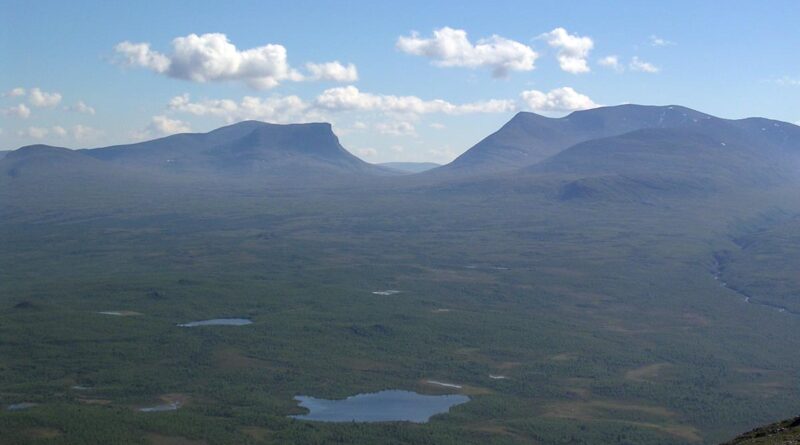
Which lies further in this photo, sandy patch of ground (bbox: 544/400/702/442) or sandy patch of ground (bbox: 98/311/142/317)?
sandy patch of ground (bbox: 98/311/142/317)

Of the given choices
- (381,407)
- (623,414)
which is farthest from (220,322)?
(623,414)

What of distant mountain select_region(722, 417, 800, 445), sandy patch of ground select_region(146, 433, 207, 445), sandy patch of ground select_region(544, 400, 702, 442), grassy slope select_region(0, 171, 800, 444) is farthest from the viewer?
sandy patch of ground select_region(544, 400, 702, 442)

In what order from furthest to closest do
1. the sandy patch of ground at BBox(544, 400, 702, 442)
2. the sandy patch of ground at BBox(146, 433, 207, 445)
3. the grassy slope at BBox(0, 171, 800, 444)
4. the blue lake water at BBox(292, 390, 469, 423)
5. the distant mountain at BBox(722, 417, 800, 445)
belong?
the blue lake water at BBox(292, 390, 469, 423)
the sandy patch of ground at BBox(544, 400, 702, 442)
the grassy slope at BBox(0, 171, 800, 444)
the sandy patch of ground at BBox(146, 433, 207, 445)
the distant mountain at BBox(722, 417, 800, 445)

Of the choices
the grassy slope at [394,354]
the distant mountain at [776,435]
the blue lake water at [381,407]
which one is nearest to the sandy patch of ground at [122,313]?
the grassy slope at [394,354]

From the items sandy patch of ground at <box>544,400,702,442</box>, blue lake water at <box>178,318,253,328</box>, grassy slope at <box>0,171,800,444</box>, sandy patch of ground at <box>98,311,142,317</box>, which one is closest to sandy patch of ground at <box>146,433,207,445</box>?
grassy slope at <box>0,171,800,444</box>

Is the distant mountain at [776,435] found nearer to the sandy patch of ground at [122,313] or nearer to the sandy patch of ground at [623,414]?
the sandy patch of ground at [623,414]

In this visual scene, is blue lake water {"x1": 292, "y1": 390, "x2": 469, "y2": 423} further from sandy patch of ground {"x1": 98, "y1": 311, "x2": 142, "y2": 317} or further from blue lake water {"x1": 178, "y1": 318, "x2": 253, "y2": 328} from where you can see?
sandy patch of ground {"x1": 98, "y1": 311, "x2": 142, "y2": 317}

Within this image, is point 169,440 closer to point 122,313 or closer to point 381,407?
point 381,407
